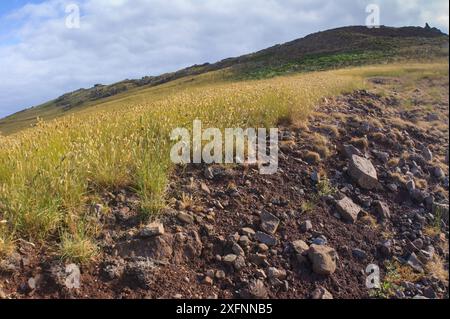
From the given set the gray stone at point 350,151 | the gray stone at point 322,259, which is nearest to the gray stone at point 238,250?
the gray stone at point 322,259

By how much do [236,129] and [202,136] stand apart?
0.72 meters

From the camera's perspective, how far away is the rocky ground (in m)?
3.72

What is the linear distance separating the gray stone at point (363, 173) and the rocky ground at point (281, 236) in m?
0.01

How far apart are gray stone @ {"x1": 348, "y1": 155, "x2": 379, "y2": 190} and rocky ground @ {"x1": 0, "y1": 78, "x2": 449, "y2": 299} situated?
14 mm

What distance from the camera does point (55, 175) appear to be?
449 centimetres

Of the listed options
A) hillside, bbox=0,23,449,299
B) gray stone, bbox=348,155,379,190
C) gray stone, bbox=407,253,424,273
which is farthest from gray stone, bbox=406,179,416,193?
gray stone, bbox=407,253,424,273

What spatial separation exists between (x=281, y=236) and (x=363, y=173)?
6.71ft

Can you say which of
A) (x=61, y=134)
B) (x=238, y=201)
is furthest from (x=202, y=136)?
(x=61, y=134)

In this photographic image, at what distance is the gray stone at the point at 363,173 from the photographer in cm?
597

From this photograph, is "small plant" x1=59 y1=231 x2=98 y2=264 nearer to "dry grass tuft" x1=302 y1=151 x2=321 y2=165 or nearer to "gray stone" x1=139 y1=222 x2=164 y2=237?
"gray stone" x1=139 y1=222 x2=164 y2=237

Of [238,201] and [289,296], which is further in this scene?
[238,201]

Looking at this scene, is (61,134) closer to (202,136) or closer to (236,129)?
(202,136)

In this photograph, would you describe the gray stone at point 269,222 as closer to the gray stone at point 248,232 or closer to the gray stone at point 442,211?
the gray stone at point 248,232
